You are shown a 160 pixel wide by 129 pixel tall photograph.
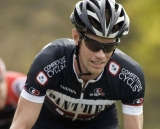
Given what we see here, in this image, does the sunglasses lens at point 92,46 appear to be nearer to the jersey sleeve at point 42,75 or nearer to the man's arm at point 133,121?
the jersey sleeve at point 42,75

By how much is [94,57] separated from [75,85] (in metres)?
0.50

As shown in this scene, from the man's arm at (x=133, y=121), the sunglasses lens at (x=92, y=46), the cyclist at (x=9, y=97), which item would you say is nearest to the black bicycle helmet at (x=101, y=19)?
the sunglasses lens at (x=92, y=46)

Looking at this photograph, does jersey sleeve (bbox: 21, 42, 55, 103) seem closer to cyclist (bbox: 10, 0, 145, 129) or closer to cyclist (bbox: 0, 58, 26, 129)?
cyclist (bbox: 10, 0, 145, 129)

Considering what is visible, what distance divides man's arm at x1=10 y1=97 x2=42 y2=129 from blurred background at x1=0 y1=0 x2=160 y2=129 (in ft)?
35.5

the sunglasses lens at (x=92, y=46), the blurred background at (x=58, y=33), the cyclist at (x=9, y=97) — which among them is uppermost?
the sunglasses lens at (x=92, y=46)

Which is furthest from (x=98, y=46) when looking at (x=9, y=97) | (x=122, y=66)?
(x=9, y=97)

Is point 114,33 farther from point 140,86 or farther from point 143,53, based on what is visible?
point 143,53

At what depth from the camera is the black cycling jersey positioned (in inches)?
270

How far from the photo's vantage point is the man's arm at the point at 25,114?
268 inches

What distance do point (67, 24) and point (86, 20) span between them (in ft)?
47.6

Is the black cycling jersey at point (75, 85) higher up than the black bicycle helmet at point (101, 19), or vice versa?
the black bicycle helmet at point (101, 19)

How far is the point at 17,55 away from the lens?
21781 millimetres

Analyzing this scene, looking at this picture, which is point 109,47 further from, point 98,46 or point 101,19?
point 101,19

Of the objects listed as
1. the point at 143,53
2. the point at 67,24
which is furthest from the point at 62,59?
the point at 67,24
